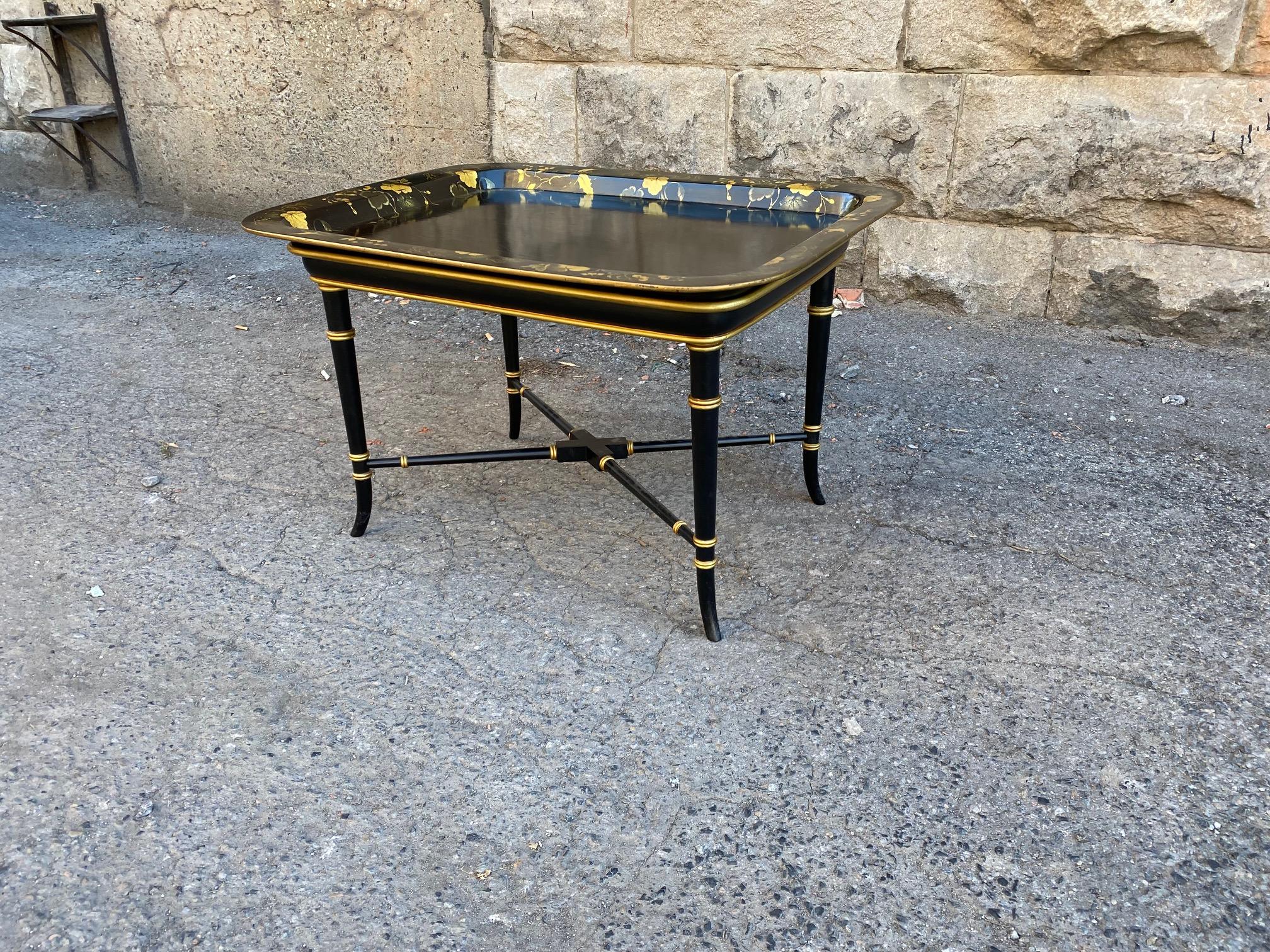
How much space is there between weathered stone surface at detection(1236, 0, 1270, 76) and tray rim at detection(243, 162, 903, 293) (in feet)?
5.96

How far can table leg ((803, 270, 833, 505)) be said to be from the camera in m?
2.47

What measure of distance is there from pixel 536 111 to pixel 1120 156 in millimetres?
2458

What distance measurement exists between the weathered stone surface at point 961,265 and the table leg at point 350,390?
240cm

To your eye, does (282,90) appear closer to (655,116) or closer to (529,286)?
(655,116)

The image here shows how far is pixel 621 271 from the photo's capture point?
1.83 m

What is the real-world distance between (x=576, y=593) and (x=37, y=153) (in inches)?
239

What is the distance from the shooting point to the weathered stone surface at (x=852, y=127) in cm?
376

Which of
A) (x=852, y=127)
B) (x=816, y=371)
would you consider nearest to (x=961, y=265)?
(x=852, y=127)

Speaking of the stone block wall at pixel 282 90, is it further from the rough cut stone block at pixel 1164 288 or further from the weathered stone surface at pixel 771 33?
the rough cut stone block at pixel 1164 288

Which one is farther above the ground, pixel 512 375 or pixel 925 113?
pixel 925 113

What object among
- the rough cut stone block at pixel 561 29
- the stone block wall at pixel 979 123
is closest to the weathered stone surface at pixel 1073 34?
the stone block wall at pixel 979 123

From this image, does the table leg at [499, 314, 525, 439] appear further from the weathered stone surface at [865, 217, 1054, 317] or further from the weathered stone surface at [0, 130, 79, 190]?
the weathered stone surface at [0, 130, 79, 190]

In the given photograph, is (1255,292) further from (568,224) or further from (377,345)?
(377,345)

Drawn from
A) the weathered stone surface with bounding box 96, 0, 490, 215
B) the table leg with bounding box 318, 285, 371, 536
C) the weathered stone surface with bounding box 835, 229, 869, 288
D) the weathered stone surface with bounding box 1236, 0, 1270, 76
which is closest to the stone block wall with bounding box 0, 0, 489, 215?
the weathered stone surface with bounding box 96, 0, 490, 215
